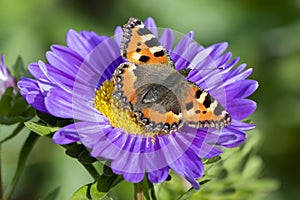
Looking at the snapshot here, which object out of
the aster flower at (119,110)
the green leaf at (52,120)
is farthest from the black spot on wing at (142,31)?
the green leaf at (52,120)

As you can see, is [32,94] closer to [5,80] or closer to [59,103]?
[59,103]

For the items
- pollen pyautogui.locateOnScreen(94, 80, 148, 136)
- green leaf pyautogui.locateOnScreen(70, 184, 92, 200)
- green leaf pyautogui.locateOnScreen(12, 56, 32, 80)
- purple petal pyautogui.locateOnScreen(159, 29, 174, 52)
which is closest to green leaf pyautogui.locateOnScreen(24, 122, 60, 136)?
green leaf pyautogui.locateOnScreen(70, 184, 92, 200)

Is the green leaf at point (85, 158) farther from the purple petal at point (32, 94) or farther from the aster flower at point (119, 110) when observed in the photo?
the purple petal at point (32, 94)

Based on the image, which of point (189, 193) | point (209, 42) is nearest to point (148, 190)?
point (189, 193)

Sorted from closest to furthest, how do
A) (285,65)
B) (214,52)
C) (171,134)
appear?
(171,134)
(214,52)
(285,65)

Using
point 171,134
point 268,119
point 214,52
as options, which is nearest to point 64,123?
point 171,134

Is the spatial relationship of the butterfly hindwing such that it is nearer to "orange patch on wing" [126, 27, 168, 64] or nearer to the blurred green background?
"orange patch on wing" [126, 27, 168, 64]

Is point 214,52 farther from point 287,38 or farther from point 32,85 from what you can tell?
point 287,38
